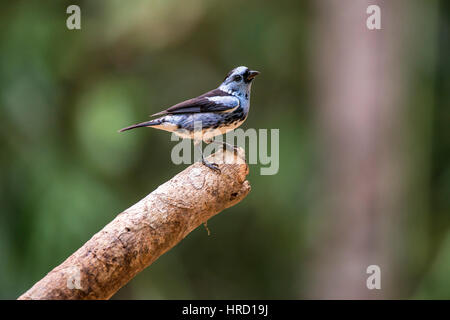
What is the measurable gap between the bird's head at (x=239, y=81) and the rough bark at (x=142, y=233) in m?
0.66

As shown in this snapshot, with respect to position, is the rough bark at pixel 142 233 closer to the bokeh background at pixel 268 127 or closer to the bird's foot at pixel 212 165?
the bird's foot at pixel 212 165

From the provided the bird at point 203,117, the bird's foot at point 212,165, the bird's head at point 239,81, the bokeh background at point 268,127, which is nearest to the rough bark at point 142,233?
the bird's foot at point 212,165

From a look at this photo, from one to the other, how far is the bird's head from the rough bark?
664 mm

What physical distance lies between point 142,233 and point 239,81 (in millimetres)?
1485

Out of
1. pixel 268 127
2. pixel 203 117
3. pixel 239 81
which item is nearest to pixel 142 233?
pixel 203 117

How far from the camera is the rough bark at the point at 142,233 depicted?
246 cm

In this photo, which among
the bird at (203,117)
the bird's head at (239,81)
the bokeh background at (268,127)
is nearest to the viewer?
the bird at (203,117)

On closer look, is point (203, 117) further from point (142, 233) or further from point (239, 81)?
point (142, 233)

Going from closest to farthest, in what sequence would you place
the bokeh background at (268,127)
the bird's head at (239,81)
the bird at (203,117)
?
the bird at (203,117) < the bird's head at (239,81) < the bokeh background at (268,127)

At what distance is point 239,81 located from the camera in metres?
3.67

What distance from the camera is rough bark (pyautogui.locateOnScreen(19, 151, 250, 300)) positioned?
2.46 m

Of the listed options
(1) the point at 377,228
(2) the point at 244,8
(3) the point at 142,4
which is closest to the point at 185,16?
(3) the point at 142,4

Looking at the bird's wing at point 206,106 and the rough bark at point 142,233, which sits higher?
the bird's wing at point 206,106

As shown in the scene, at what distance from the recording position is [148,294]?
6.15 meters
